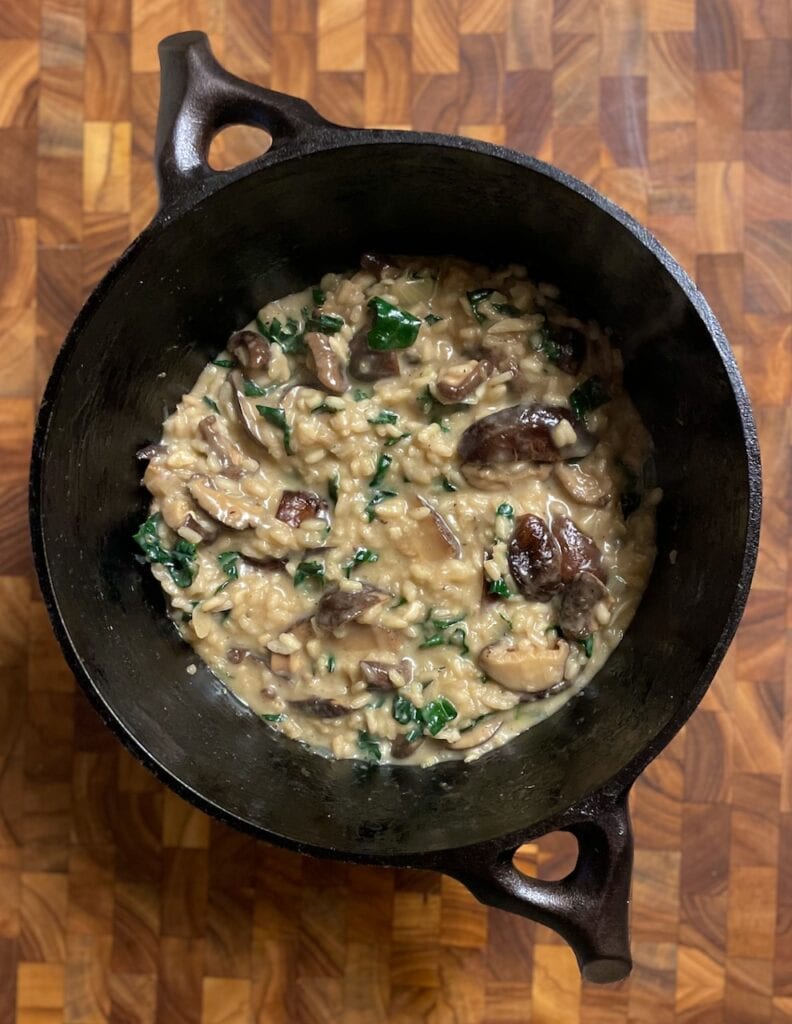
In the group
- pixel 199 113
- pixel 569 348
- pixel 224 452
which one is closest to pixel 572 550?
pixel 569 348

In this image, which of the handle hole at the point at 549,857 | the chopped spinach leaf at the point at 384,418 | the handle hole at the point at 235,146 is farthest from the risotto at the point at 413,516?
the handle hole at the point at 235,146

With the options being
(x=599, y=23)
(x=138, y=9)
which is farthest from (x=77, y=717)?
(x=599, y=23)

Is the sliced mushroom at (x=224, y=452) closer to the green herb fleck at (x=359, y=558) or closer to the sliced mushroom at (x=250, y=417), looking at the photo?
the sliced mushroom at (x=250, y=417)

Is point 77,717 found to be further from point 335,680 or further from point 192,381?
point 192,381

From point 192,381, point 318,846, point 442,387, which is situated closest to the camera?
point 318,846

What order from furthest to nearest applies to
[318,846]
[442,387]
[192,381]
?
[192,381], [442,387], [318,846]

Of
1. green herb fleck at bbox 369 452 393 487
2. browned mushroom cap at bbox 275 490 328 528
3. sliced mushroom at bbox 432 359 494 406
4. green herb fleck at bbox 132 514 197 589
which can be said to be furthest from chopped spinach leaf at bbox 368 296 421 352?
green herb fleck at bbox 132 514 197 589

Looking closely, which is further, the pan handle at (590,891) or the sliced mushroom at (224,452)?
the sliced mushroom at (224,452)

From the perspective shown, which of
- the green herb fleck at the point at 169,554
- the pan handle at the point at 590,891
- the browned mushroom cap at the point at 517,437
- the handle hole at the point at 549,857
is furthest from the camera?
the handle hole at the point at 549,857
